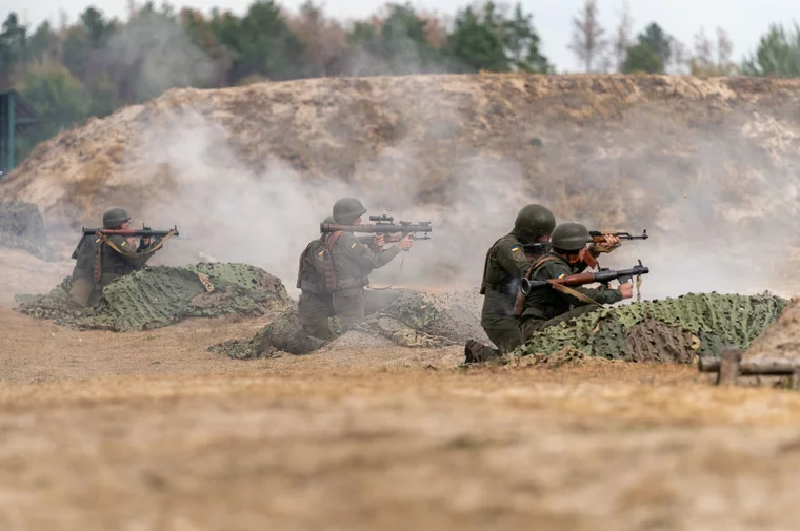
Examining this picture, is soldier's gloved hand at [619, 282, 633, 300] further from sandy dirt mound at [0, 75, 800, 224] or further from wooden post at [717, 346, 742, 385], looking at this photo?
sandy dirt mound at [0, 75, 800, 224]

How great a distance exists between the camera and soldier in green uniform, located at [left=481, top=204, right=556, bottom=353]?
9.80 metres

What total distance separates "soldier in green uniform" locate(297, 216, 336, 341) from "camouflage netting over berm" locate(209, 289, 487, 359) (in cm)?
10

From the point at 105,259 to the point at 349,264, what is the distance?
5652 mm

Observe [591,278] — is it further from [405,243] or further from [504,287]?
[405,243]

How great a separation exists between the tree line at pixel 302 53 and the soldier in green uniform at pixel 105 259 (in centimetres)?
2182

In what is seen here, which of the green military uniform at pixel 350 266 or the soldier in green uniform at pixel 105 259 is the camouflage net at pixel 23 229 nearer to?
the soldier in green uniform at pixel 105 259

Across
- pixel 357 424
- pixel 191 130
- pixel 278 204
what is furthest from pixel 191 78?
pixel 357 424

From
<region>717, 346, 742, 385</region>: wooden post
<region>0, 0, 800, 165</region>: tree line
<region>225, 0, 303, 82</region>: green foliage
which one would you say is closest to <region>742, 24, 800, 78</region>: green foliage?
<region>0, 0, 800, 165</region>: tree line

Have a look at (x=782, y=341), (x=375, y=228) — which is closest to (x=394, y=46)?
(x=375, y=228)

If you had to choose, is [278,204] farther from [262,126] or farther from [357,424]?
[357,424]

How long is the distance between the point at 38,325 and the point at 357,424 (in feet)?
41.1

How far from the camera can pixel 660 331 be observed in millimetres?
9117

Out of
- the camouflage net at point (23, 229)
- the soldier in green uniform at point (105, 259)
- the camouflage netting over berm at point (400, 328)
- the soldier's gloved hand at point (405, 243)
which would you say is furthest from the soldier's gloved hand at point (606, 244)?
the camouflage net at point (23, 229)

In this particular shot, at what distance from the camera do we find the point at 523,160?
102 ft
